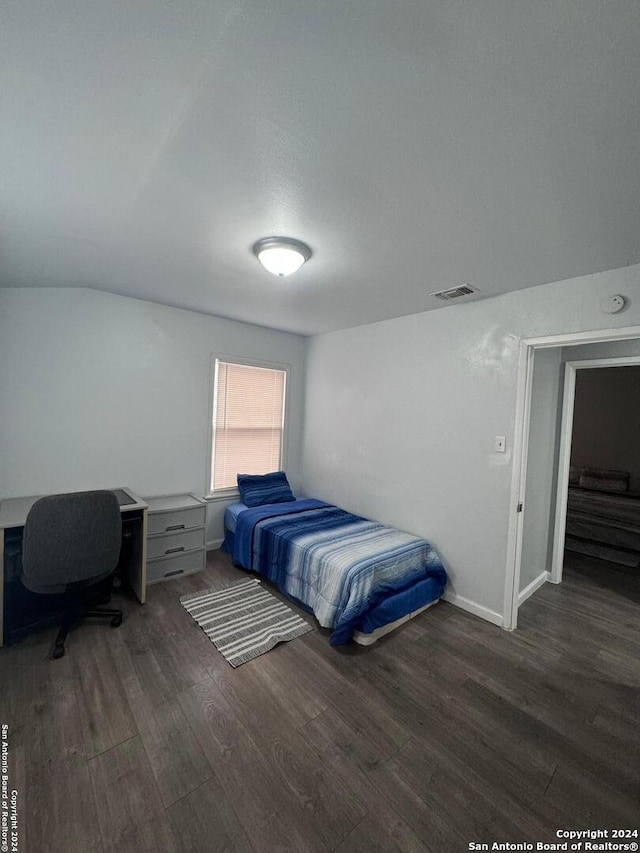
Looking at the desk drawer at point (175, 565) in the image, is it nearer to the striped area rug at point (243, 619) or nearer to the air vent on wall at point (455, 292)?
the striped area rug at point (243, 619)

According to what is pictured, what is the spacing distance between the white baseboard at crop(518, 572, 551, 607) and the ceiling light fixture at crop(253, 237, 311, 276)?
129 inches

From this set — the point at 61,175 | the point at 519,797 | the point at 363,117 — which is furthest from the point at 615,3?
the point at 519,797

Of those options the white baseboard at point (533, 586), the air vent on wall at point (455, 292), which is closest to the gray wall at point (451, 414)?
the air vent on wall at point (455, 292)

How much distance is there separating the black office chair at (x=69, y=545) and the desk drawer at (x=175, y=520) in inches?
26.9

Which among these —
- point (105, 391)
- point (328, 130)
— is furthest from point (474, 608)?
point (105, 391)

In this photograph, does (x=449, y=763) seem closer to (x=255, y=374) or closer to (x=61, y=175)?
(x=61, y=175)

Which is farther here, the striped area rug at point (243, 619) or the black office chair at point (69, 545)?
the striped area rug at point (243, 619)

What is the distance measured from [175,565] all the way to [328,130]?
332cm

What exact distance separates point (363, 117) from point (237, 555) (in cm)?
343

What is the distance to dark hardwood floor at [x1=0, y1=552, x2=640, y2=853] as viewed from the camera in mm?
1313

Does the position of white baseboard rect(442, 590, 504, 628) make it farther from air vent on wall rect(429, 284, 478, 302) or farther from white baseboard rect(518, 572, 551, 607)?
air vent on wall rect(429, 284, 478, 302)

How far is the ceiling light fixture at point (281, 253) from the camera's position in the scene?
1942 mm

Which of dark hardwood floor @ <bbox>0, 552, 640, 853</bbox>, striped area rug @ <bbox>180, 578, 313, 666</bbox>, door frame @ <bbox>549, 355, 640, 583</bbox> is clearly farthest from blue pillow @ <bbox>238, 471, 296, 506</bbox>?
door frame @ <bbox>549, 355, 640, 583</bbox>

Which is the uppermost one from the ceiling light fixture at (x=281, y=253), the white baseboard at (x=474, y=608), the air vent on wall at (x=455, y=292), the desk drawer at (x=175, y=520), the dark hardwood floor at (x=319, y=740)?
the air vent on wall at (x=455, y=292)
